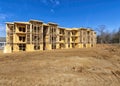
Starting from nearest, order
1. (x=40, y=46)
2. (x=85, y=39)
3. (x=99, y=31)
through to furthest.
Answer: (x=40, y=46) < (x=85, y=39) < (x=99, y=31)

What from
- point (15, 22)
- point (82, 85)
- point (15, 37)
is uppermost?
point (15, 22)

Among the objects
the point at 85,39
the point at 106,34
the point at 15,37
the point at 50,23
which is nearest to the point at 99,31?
the point at 106,34

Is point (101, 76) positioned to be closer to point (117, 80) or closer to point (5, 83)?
point (117, 80)

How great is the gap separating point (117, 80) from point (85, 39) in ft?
166

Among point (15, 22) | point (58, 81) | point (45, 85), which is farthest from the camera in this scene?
point (15, 22)

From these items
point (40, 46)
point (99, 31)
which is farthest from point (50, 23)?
point (99, 31)

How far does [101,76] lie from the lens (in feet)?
37.1

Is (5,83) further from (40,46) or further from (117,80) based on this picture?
(40,46)

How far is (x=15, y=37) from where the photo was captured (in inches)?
1428

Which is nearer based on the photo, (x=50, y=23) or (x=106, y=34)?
(x=50, y=23)

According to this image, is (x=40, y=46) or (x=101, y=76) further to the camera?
(x=40, y=46)

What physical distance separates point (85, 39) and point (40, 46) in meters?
27.0

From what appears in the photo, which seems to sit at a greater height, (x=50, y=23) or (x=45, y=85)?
(x=50, y=23)

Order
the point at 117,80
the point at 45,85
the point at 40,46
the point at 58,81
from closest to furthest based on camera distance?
1. the point at 45,85
2. the point at 58,81
3. the point at 117,80
4. the point at 40,46
